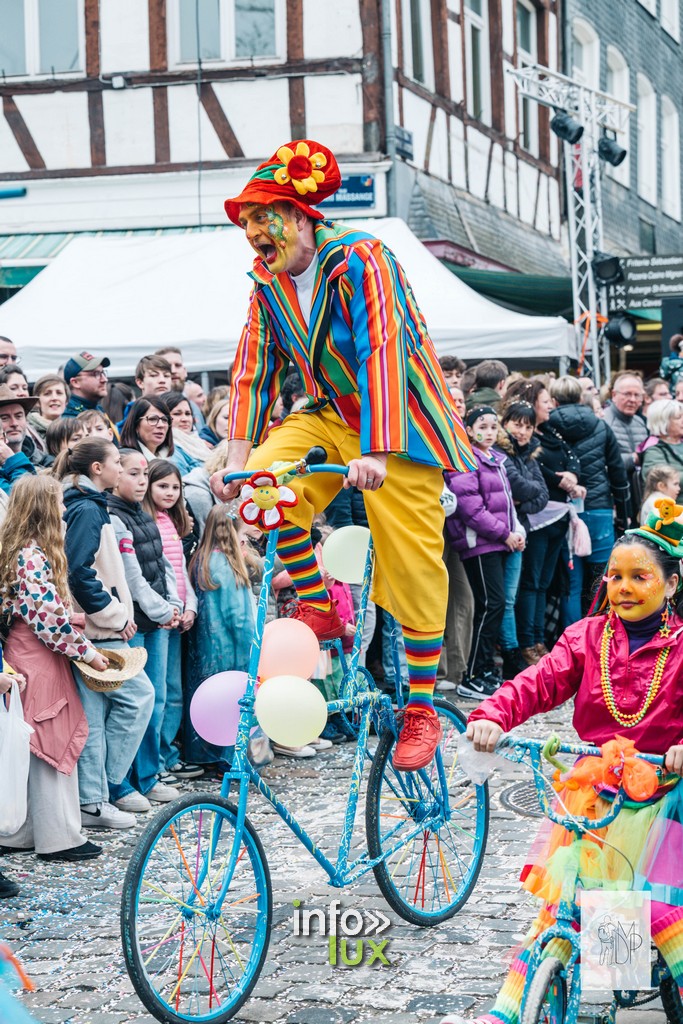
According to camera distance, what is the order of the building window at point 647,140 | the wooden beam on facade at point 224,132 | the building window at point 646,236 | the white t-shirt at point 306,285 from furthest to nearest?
the building window at point 647,140 → the building window at point 646,236 → the wooden beam on facade at point 224,132 → the white t-shirt at point 306,285

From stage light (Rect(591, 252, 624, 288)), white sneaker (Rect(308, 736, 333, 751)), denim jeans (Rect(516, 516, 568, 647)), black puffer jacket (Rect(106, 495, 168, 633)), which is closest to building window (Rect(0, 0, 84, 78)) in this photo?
stage light (Rect(591, 252, 624, 288))

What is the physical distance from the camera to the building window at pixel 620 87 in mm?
23297

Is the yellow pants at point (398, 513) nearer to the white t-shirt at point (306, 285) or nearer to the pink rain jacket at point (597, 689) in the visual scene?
the white t-shirt at point (306, 285)

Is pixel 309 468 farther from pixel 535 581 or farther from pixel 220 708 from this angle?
pixel 535 581

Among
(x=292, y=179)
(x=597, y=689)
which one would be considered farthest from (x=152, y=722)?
(x=597, y=689)

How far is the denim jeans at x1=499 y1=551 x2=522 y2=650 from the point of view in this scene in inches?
347

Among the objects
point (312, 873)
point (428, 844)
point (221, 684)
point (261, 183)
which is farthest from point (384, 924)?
point (261, 183)

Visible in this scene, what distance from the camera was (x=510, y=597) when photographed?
8.84 m

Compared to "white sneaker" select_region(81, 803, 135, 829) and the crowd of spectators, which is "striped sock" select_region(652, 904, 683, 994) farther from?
"white sneaker" select_region(81, 803, 135, 829)

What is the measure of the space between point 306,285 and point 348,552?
0.87 meters

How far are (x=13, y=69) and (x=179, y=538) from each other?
9.90 metres

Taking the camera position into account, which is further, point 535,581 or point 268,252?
point 535,581

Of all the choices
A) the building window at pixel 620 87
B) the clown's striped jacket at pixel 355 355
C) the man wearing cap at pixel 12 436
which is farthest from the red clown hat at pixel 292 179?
the building window at pixel 620 87

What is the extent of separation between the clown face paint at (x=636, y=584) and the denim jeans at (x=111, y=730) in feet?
9.55
